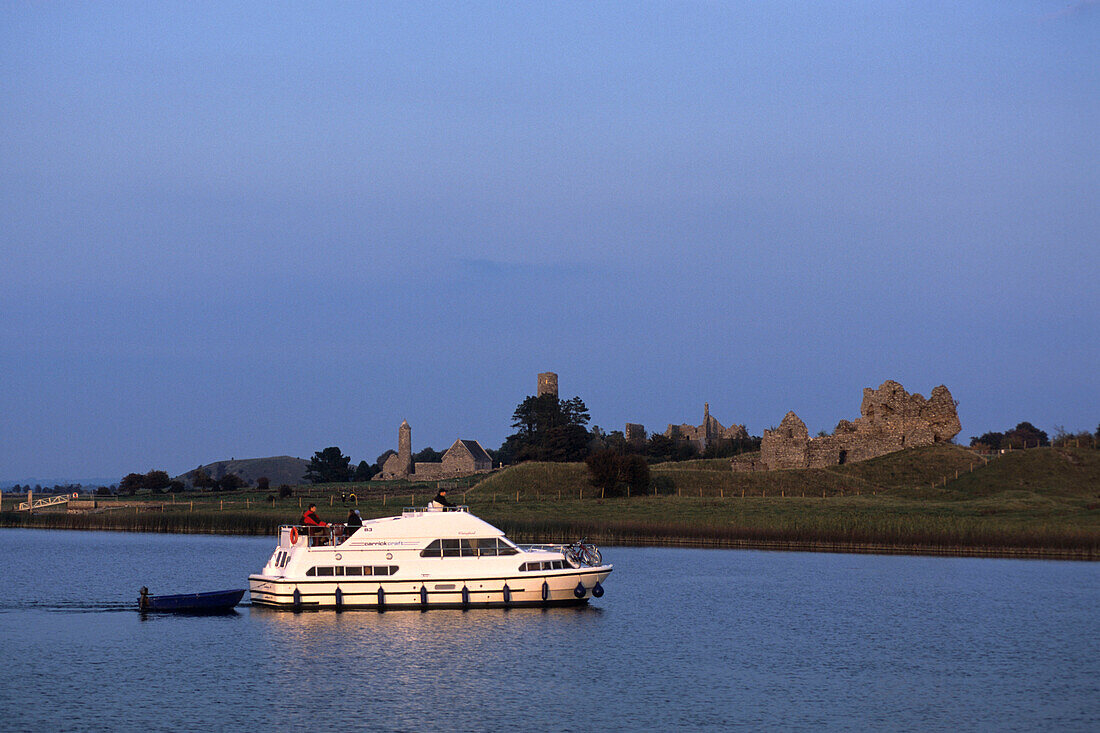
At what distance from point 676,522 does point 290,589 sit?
41.1m

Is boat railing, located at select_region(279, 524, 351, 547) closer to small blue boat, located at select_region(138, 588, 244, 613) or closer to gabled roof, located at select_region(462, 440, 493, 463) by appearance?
small blue boat, located at select_region(138, 588, 244, 613)

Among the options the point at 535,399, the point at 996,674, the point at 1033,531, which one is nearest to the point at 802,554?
the point at 1033,531

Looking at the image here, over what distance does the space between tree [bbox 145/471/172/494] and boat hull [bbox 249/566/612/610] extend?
8883 cm

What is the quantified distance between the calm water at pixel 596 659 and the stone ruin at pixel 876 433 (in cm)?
5806

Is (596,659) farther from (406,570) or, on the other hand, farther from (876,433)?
(876,433)

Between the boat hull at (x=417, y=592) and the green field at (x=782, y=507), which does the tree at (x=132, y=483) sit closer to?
→ the green field at (x=782, y=507)

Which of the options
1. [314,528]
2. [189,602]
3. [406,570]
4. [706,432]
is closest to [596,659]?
[406,570]

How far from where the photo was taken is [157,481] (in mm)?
125312

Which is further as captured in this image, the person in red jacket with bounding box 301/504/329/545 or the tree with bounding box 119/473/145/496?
the tree with bounding box 119/473/145/496

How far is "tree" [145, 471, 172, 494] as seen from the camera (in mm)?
125312

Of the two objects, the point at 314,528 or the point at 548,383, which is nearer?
the point at 314,528

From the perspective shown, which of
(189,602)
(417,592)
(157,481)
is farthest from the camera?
(157,481)

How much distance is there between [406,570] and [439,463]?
10445 centimetres

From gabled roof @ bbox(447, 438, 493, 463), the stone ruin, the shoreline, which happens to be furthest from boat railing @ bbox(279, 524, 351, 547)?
gabled roof @ bbox(447, 438, 493, 463)
